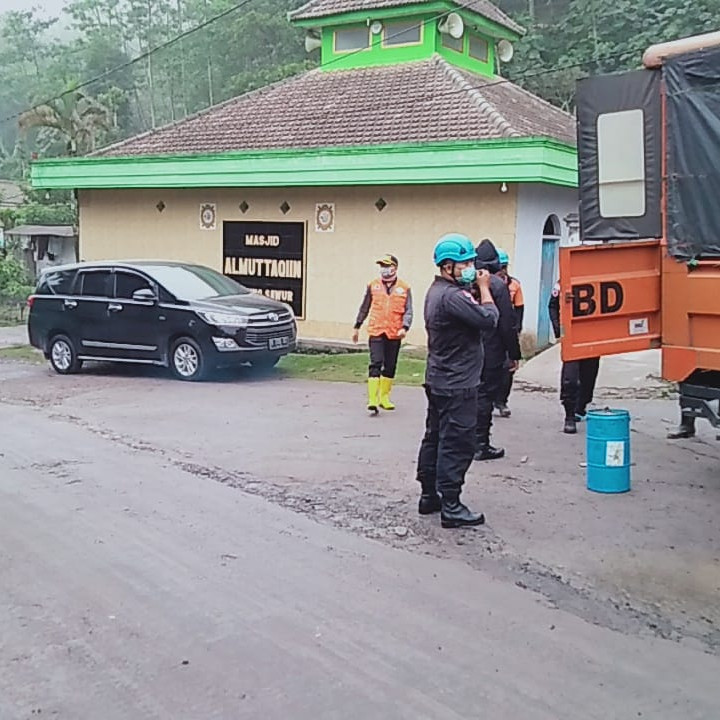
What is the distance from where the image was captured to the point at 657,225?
6.76m

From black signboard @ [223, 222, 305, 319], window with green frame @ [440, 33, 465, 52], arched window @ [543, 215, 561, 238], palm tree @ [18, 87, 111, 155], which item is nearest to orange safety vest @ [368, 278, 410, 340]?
arched window @ [543, 215, 561, 238]

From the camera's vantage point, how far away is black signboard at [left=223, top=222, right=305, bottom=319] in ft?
60.3

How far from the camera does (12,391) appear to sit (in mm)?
13547

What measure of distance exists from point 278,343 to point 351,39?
381 inches

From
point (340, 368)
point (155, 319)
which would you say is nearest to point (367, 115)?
point (340, 368)

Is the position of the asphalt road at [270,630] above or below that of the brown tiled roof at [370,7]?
below

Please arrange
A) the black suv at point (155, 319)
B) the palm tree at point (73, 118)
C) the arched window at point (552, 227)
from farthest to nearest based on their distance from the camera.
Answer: the palm tree at point (73, 118), the arched window at point (552, 227), the black suv at point (155, 319)

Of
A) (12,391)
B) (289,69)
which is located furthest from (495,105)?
(289,69)

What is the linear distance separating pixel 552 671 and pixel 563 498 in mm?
3075

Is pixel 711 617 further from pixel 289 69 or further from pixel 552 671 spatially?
pixel 289 69

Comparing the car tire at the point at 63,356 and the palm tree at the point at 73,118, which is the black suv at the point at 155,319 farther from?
the palm tree at the point at 73,118

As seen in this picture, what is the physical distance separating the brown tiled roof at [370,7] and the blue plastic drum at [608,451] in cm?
1433

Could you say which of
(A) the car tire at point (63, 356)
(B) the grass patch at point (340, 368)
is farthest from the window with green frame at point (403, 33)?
(A) the car tire at point (63, 356)

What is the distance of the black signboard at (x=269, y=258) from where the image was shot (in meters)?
18.4
